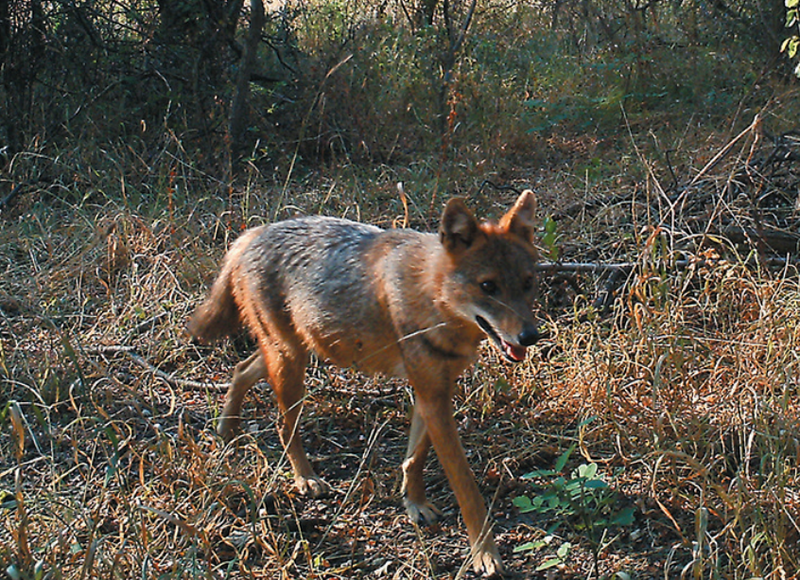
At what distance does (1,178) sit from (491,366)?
487 cm

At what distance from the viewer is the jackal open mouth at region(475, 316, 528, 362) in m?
3.38

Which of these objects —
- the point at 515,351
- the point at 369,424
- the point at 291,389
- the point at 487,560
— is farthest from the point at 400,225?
the point at 487,560

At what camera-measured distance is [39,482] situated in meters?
3.95

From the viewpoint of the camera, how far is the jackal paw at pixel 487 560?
3.51 m

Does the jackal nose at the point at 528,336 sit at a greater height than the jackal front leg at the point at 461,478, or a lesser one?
greater

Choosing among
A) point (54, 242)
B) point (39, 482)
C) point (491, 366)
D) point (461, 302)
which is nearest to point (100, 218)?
point (54, 242)

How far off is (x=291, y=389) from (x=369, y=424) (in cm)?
63

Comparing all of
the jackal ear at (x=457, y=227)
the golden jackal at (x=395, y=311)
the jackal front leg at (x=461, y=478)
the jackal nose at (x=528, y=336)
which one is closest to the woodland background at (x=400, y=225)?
the jackal front leg at (x=461, y=478)

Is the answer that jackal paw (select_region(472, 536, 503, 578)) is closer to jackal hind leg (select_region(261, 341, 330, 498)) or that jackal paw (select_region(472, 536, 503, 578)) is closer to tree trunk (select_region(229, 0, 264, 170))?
jackal hind leg (select_region(261, 341, 330, 498))

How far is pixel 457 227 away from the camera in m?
3.67

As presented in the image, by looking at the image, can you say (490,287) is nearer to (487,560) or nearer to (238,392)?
(487,560)

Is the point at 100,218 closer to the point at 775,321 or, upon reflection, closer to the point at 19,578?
the point at 19,578

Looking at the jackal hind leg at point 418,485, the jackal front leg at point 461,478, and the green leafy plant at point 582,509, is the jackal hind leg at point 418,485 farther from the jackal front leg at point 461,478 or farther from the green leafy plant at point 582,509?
the green leafy plant at point 582,509

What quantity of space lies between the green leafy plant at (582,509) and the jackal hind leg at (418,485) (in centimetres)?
48
